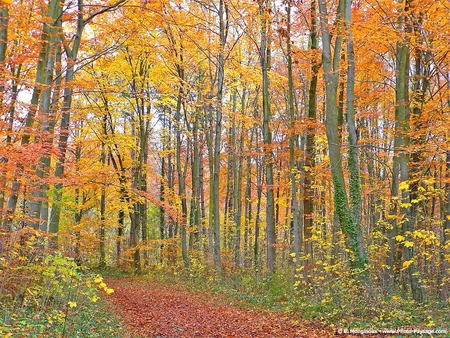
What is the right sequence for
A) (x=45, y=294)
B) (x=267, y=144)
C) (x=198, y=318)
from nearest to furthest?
(x=45, y=294), (x=198, y=318), (x=267, y=144)

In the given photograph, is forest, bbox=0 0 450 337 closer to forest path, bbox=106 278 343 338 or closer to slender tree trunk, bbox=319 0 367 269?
slender tree trunk, bbox=319 0 367 269

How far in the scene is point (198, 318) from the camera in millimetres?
9602

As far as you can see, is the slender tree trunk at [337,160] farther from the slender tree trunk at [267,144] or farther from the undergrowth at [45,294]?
the undergrowth at [45,294]

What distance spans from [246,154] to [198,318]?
8.54 metres

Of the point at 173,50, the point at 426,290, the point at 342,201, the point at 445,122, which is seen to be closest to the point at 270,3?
the point at 173,50

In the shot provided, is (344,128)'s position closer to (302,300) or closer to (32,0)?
(302,300)

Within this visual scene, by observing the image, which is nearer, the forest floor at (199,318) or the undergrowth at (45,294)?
the undergrowth at (45,294)

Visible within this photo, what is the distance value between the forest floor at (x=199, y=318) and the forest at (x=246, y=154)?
15cm

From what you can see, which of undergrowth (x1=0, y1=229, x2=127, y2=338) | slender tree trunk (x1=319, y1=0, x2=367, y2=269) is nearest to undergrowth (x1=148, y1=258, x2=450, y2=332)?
slender tree trunk (x1=319, y1=0, x2=367, y2=269)

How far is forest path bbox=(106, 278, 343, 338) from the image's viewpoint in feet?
26.1

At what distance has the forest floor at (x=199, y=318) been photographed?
26.1 feet

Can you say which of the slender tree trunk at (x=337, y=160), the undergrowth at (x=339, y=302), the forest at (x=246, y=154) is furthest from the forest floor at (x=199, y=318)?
the slender tree trunk at (x=337, y=160)

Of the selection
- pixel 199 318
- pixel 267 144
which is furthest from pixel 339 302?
pixel 267 144

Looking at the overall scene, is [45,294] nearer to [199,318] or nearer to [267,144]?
[199,318]
